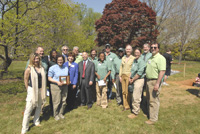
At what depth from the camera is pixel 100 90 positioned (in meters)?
4.93

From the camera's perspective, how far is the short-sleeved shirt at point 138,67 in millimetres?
3832

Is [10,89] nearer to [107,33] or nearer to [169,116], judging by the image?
[169,116]

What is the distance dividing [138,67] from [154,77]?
1.94 ft

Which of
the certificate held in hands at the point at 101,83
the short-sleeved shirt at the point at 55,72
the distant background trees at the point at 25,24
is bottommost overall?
the certificate held in hands at the point at 101,83

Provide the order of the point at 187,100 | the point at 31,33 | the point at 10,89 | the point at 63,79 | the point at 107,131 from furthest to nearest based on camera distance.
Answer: the point at 31,33 → the point at 10,89 → the point at 187,100 → the point at 63,79 → the point at 107,131

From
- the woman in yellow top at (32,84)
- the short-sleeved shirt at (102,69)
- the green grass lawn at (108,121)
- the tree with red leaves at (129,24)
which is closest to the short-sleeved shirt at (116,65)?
the short-sleeved shirt at (102,69)

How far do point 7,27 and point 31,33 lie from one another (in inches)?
48.3

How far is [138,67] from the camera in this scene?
3.92 metres

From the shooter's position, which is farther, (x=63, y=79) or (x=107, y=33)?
(x=107, y=33)

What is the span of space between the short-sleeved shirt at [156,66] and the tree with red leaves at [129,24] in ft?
40.1

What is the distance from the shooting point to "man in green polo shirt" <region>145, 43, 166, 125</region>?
338 cm

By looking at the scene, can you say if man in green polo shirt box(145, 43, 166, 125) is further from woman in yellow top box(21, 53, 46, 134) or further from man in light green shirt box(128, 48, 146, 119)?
woman in yellow top box(21, 53, 46, 134)

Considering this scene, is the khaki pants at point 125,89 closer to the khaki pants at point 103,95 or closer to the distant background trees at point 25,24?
the khaki pants at point 103,95

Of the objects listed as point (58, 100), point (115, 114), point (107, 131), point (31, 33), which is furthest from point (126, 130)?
point (31, 33)
